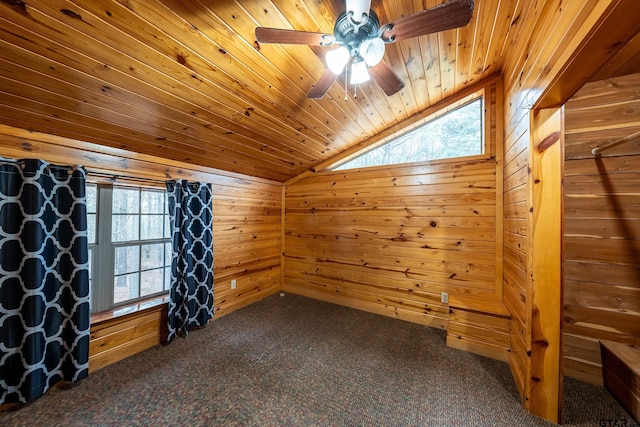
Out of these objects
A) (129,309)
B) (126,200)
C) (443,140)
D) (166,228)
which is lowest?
(129,309)

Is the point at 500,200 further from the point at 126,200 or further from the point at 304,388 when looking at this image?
the point at 126,200

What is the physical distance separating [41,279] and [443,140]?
12.3 ft

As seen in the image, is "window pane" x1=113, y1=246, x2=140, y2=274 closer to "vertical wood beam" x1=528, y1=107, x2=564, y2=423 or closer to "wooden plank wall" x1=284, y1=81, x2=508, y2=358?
"wooden plank wall" x1=284, y1=81, x2=508, y2=358

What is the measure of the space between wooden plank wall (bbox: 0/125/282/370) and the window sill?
49mm

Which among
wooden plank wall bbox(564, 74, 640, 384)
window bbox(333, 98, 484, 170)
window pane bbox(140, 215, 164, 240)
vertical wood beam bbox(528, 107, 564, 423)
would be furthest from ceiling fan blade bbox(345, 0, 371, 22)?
window pane bbox(140, 215, 164, 240)

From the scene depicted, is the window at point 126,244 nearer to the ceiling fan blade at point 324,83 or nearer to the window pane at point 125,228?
the window pane at point 125,228

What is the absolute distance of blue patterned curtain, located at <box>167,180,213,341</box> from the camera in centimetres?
232

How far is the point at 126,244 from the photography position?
7.33 feet

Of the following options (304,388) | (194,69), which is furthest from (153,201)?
(304,388)

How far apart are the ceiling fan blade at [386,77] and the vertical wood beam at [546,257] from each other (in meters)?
0.86

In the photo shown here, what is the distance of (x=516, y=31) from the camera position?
1650mm

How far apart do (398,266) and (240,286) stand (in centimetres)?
211

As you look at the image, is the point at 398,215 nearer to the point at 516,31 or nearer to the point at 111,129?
the point at 516,31

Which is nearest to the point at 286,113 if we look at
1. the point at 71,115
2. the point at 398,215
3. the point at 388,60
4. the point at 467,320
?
the point at 388,60
